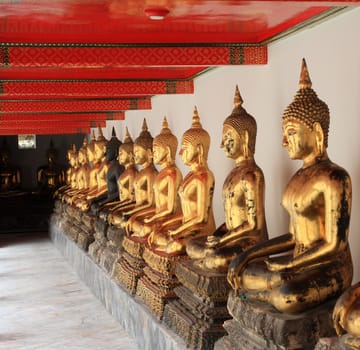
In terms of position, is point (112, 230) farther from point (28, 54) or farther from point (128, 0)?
point (128, 0)

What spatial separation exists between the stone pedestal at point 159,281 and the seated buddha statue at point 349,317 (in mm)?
2381

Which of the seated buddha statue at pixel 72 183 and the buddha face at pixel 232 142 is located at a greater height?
the buddha face at pixel 232 142

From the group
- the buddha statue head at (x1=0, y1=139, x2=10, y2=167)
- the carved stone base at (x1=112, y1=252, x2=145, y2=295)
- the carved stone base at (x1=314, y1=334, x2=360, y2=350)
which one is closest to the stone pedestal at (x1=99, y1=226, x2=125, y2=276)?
the carved stone base at (x1=112, y1=252, x2=145, y2=295)

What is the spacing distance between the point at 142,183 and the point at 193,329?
3.25 metres

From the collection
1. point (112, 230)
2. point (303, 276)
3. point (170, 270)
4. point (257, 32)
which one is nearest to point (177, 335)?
point (170, 270)

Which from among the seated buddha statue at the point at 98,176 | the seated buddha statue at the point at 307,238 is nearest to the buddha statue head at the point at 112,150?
the seated buddha statue at the point at 98,176

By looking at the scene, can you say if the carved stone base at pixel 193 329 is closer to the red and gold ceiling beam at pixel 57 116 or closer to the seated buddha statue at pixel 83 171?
the red and gold ceiling beam at pixel 57 116

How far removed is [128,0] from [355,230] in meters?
1.93

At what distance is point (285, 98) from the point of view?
4.97 meters

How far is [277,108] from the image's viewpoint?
5160 mm

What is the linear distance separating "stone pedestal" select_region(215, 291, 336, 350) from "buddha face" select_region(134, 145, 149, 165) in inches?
157

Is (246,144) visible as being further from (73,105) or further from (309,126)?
(73,105)

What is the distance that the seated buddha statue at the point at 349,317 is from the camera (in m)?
2.77

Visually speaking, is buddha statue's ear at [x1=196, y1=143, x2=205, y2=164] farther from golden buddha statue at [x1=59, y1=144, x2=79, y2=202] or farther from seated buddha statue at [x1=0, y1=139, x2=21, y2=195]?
seated buddha statue at [x1=0, y1=139, x2=21, y2=195]
